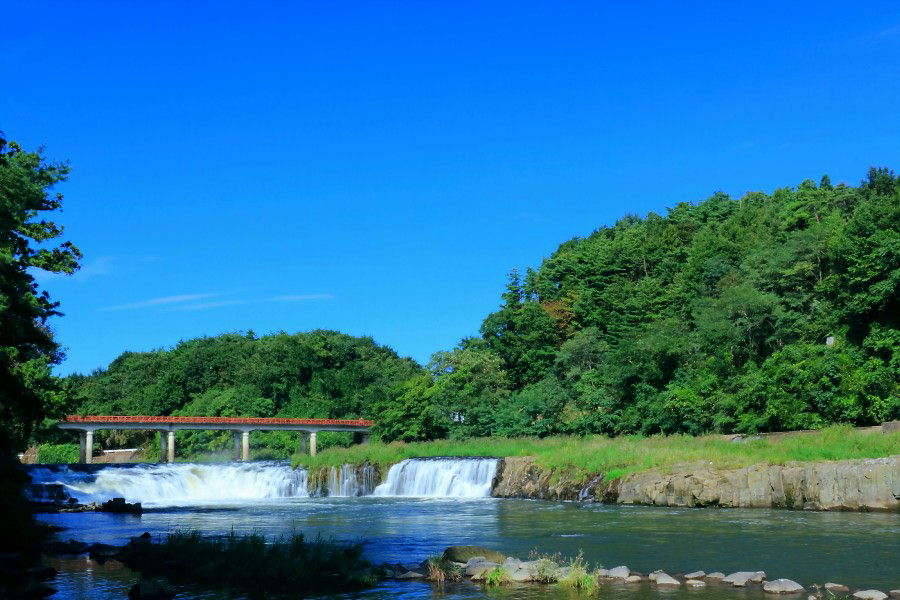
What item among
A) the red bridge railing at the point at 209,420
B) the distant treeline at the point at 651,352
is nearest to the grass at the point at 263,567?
the distant treeline at the point at 651,352

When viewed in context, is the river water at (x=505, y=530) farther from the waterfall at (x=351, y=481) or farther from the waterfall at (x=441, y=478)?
the waterfall at (x=351, y=481)

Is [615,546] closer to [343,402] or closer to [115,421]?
[115,421]

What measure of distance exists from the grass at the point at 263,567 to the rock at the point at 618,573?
17.1ft

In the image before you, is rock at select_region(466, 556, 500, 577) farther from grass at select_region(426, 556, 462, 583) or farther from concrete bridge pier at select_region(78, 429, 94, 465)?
concrete bridge pier at select_region(78, 429, 94, 465)

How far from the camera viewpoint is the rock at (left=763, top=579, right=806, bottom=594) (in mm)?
16125

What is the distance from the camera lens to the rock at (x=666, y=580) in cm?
1719

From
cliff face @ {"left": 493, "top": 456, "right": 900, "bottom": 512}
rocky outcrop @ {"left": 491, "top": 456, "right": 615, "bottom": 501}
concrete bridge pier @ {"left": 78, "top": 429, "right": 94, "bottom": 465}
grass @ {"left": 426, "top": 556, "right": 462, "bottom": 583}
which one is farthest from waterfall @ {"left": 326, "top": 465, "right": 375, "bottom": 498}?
grass @ {"left": 426, "top": 556, "right": 462, "bottom": 583}

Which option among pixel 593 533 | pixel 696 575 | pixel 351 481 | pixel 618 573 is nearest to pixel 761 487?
pixel 593 533

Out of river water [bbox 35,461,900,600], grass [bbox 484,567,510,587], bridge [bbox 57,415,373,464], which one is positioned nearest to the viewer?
grass [bbox 484,567,510,587]

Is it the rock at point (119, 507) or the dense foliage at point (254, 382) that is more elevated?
the dense foliage at point (254, 382)

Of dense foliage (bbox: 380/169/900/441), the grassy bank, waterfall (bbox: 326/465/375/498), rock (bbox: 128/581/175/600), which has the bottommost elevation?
waterfall (bbox: 326/465/375/498)

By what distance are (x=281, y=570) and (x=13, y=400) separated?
10.1m

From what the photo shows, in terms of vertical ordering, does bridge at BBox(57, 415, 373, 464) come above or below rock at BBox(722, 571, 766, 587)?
above

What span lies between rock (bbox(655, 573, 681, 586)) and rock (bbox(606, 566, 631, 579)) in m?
0.72
